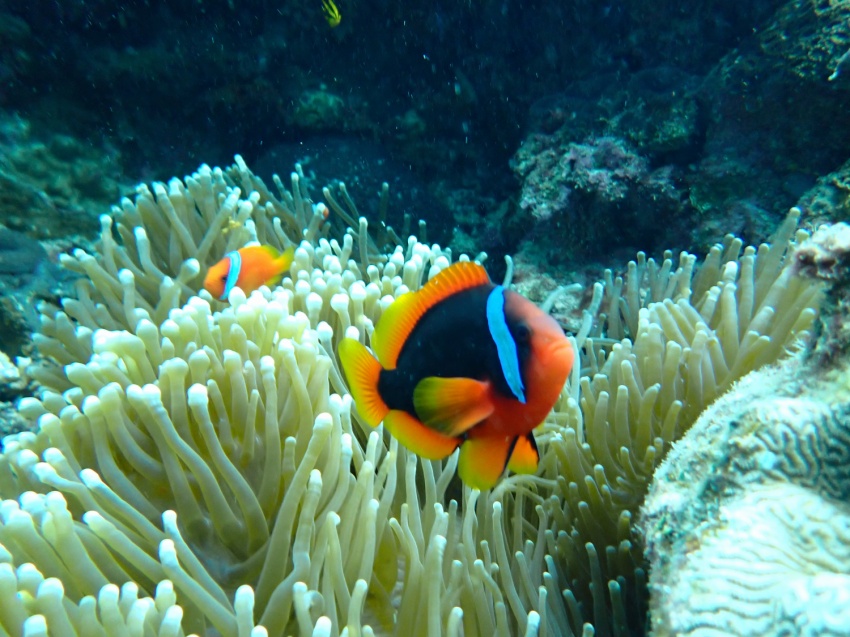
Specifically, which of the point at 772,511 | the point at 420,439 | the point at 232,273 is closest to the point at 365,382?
the point at 420,439

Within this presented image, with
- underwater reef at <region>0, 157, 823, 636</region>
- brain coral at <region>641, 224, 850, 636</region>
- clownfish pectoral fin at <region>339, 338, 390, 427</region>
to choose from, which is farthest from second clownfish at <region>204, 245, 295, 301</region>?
brain coral at <region>641, 224, 850, 636</region>

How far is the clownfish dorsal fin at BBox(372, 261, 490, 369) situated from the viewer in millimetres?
1225

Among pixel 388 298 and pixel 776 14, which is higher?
pixel 776 14

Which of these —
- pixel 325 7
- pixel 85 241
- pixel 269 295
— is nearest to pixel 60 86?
pixel 85 241

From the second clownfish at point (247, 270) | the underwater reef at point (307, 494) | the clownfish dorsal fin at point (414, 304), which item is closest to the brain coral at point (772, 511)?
the underwater reef at point (307, 494)

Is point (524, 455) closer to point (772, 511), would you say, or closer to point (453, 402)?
point (453, 402)

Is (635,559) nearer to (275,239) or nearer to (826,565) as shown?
(826,565)

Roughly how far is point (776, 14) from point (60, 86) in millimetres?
5980

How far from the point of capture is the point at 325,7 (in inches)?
181

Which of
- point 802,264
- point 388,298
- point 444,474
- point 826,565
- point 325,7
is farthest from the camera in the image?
point 325,7

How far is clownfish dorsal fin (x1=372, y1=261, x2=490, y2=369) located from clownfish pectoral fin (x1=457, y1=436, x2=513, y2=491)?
26 centimetres

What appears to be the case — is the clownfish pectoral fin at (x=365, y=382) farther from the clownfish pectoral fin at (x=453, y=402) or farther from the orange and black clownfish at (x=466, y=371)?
the clownfish pectoral fin at (x=453, y=402)

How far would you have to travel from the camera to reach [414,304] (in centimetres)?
125

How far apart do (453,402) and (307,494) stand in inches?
21.8
